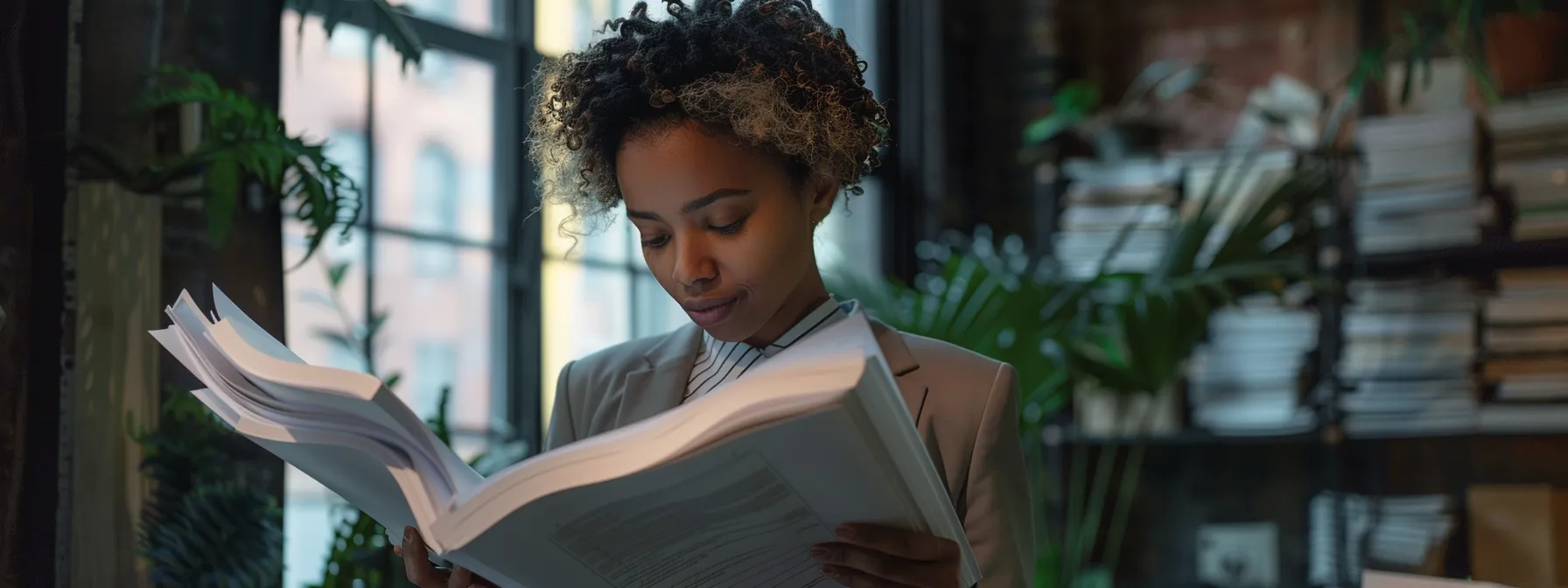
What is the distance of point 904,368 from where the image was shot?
1188 mm

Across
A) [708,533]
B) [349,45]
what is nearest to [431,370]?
[349,45]

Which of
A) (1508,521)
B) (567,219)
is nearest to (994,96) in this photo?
(1508,521)

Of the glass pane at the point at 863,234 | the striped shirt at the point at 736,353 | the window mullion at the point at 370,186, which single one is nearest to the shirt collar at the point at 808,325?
the striped shirt at the point at 736,353

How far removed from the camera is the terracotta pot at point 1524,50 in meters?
3.62

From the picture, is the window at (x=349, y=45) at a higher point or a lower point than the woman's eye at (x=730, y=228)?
higher

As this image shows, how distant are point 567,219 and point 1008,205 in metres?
3.24

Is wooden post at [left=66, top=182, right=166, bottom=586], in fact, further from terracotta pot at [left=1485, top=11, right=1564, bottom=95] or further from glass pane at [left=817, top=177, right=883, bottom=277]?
terracotta pot at [left=1485, top=11, right=1564, bottom=95]

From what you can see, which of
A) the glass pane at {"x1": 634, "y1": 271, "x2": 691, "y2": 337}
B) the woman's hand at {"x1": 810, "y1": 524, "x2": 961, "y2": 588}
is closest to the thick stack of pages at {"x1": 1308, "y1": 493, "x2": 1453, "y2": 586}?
the glass pane at {"x1": 634, "y1": 271, "x2": 691, "y2": 337}

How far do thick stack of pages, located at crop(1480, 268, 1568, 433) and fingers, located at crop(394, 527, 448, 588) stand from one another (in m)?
2.94

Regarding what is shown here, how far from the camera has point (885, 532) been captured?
0.90 meters

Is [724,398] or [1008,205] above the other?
[1008,205]

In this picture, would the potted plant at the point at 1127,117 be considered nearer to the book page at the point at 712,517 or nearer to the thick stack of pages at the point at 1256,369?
the thick stack of pages at the point at 1256,369

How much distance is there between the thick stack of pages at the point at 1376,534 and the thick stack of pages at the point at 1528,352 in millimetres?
262

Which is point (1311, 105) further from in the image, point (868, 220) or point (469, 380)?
point (469, 380)
